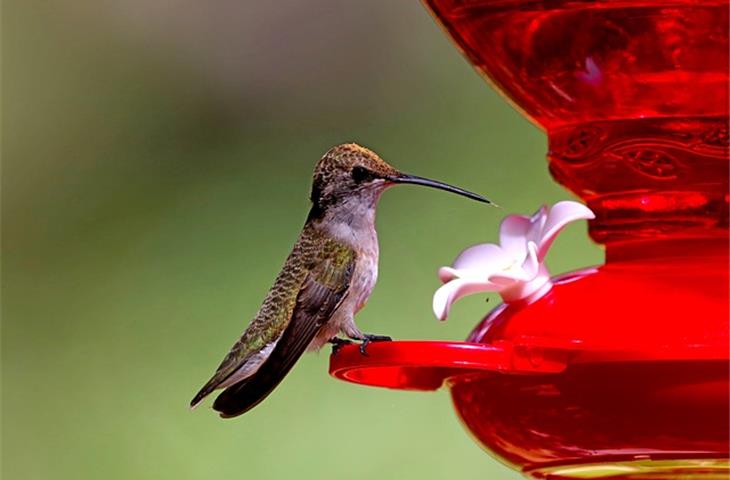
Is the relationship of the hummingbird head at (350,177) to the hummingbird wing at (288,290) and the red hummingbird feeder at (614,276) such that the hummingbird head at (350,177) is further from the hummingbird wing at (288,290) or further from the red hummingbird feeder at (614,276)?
the red hummingbird feeder at (614,276)

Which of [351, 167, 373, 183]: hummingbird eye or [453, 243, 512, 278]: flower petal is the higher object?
[351, 167, 373, 183]: hummingbird eye

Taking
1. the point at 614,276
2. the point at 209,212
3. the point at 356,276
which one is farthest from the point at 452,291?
the point at 209,212

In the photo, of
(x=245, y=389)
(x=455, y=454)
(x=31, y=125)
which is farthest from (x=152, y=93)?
(x=245, y=389)

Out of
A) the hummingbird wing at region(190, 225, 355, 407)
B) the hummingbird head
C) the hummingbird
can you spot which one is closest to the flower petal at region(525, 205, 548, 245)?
the hummingbird

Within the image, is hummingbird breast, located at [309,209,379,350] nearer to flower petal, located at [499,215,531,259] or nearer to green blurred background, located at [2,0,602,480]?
flower petal, located at [499,215,531,259]

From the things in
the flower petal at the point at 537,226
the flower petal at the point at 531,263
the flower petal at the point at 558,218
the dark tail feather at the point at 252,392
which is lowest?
the dark tail feather at the point at 252,392

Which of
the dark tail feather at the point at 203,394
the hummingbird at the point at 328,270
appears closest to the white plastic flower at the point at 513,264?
the hummingbird at the point at 328,270

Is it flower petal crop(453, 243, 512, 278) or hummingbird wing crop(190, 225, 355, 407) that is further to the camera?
hummingbird wing crop(190, 225, 355, 407)

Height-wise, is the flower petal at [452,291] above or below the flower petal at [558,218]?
below

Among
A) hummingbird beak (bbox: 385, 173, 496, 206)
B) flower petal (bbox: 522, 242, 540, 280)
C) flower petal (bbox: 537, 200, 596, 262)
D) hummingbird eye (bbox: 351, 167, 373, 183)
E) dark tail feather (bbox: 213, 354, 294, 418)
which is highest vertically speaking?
hummingbird eye (bbox: 351, 167, 373, 183)
